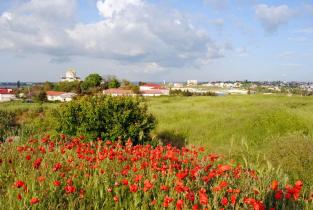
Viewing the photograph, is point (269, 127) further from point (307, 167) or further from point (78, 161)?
point (78, 161)

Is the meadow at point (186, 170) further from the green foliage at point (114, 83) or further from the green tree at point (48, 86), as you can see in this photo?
the green tree at point (48, 86)

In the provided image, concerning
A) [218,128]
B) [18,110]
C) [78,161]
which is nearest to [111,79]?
[18,110]

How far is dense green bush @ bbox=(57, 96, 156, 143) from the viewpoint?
9.80 meters

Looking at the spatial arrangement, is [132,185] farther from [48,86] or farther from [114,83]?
[48,86]

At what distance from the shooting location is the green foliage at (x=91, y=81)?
76.6 m

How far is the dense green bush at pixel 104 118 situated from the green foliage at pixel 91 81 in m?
66.6

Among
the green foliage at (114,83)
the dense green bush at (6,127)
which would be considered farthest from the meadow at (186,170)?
the green foliage at (114,83)

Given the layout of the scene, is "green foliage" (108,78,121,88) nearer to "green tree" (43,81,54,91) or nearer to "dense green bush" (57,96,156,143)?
"green tree" (43,81,54,91)

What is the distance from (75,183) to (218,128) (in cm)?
1362

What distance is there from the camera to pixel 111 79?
279ft

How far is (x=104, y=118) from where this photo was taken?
9.94 metres

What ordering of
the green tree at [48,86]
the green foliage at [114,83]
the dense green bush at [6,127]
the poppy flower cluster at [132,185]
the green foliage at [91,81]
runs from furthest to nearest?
the green tree at [48,86] < the green foliage at [114,83] < the green foliage at [91,81] < the dense green bush at [6,127] < the poppy flower cluster at [132,185]

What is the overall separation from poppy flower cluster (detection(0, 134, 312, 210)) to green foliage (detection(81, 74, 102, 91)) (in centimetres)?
7291

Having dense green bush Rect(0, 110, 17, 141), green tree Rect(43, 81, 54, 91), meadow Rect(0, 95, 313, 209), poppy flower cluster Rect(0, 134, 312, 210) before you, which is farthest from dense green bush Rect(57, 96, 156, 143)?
green tree Rect(43, 81, 54, 91)
